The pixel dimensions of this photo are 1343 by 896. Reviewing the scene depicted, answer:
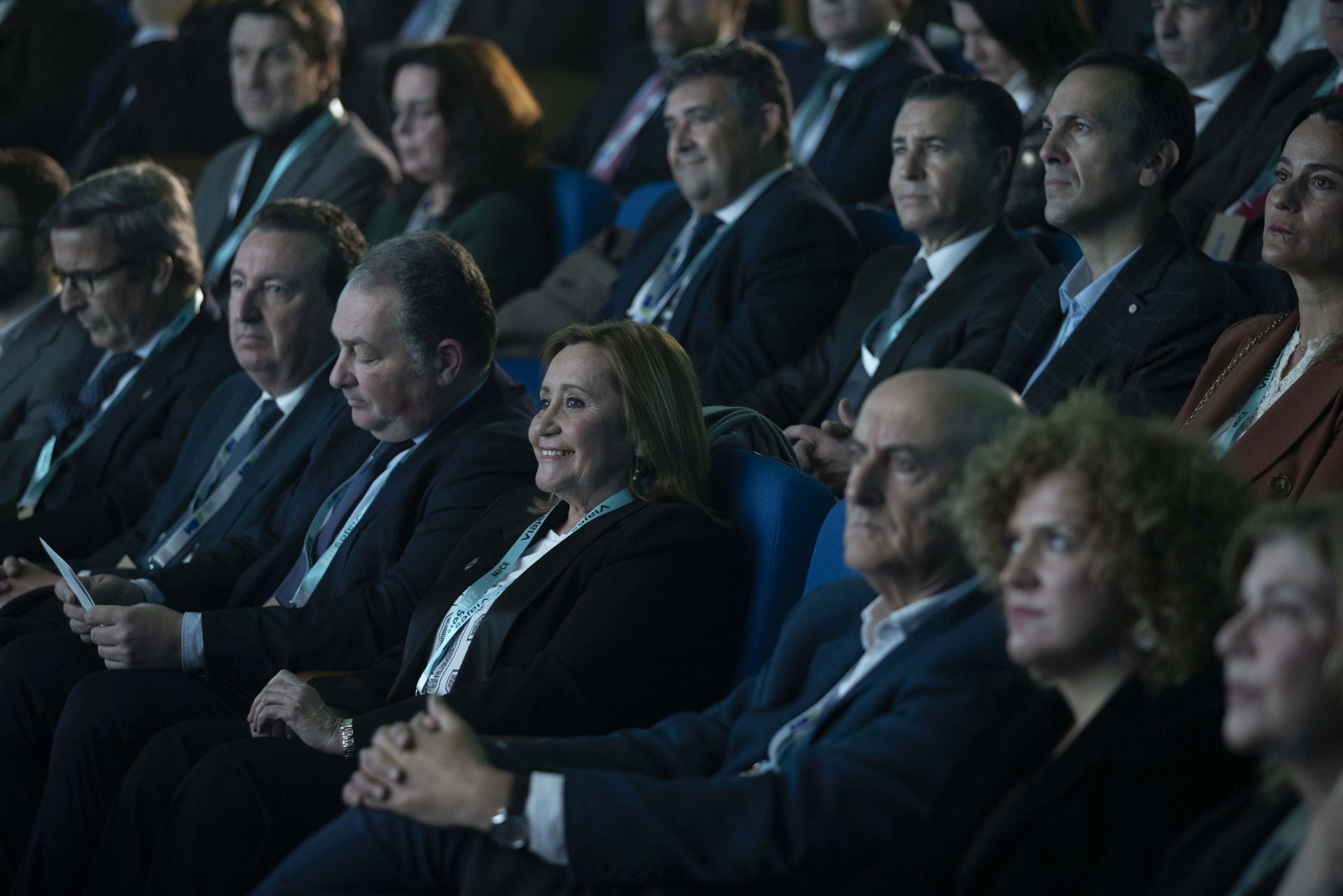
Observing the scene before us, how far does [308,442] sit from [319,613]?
0.65 m

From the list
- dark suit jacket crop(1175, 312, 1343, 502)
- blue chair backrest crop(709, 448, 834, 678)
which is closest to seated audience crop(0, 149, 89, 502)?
blue chair backrest crop(709, 448, 834, 678)

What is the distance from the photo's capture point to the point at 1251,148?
148 inches

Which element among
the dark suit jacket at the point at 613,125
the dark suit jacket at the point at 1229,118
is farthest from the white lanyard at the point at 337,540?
the dark suit jacket at the point at 613,125

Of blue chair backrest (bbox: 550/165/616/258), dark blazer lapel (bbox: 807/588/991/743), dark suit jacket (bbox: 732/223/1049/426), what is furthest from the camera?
blue chair backrest (bbox: 550/165/616/258)

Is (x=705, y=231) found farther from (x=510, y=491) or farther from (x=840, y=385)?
(x=510, y=491)

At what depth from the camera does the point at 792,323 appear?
390cm

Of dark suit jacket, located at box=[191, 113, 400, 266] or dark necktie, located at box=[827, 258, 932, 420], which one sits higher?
dark suit jacket, located at box=[191, 113, 400, 266]

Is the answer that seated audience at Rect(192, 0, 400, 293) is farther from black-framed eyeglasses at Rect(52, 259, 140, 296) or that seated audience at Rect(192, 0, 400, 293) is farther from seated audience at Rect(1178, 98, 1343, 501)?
seated audience at Rect(1178, 98, 1343, 501)

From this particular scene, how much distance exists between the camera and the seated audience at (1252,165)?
11.6 feet

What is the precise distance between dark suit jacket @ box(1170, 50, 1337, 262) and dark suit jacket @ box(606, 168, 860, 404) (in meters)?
0.79

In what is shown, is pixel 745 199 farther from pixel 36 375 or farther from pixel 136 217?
pixel 36 375

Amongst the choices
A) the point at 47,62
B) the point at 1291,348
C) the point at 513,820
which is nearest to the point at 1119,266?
the point at 1291,348

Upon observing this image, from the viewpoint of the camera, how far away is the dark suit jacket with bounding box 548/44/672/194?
17.6 feet

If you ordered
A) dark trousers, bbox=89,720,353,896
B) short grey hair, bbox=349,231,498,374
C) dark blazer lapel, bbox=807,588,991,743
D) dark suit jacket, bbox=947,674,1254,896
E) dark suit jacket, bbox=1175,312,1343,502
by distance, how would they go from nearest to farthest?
dark suit jacket, bbox=947,674,1254,896 → dark blazer lapel, bbox=807,588,991,743 → dark trousers, bbox=89,720,353,896 → dark suit jacket, bbox=1175,312,1343,502 → short grey hair, bbox=349,231,498,374
